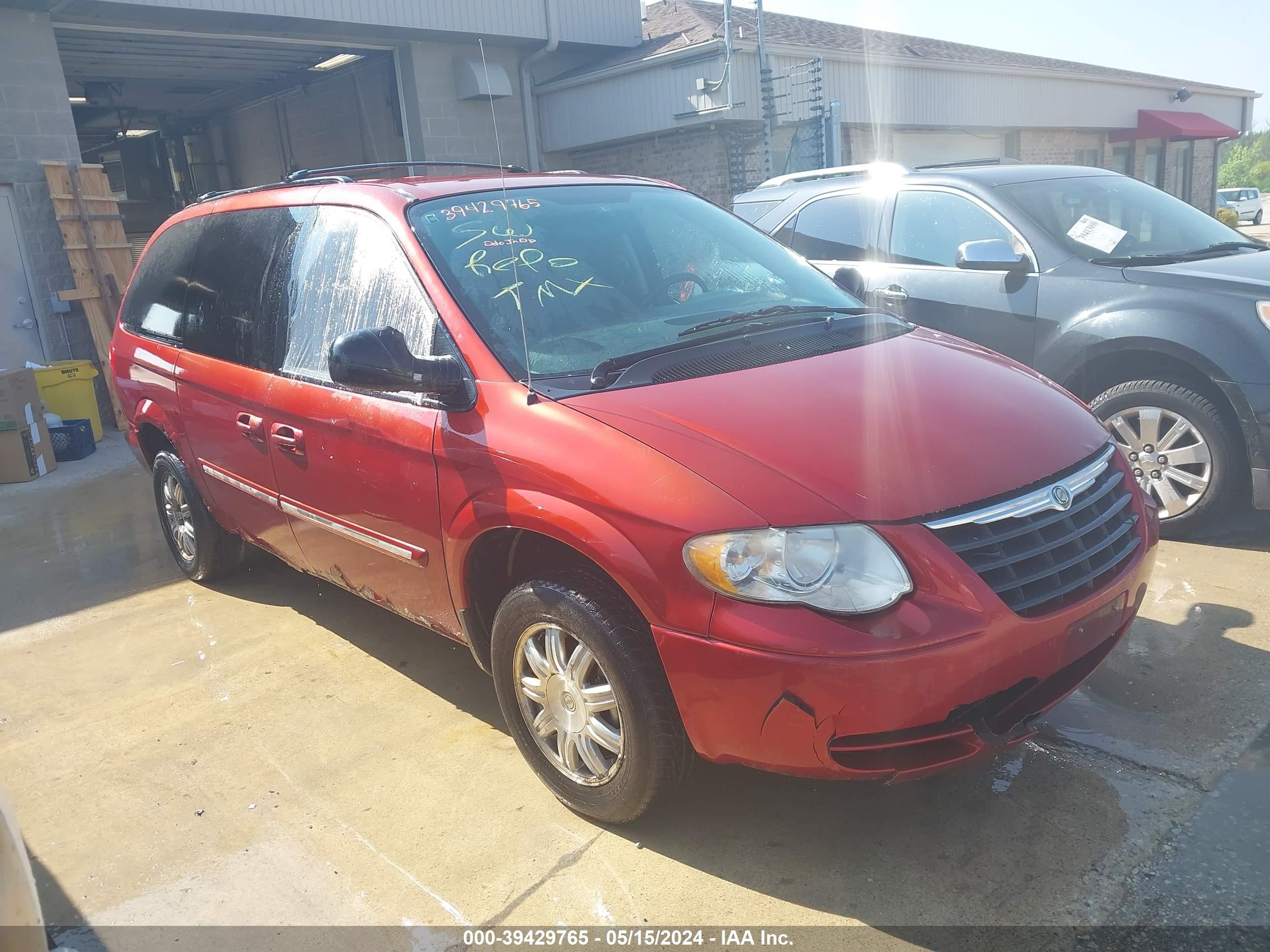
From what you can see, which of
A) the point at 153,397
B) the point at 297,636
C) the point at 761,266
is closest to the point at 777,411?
the point at 761,266

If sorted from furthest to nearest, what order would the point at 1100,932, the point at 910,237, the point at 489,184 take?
1. the point at 910,237
2. the point at 489,184
3. the point at 1100,932

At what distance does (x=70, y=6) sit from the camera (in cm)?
967

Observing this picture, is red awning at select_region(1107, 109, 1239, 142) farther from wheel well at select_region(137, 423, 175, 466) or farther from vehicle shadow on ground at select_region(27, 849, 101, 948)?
vehicle shadow on ground at select_region(27, 849, 101, 948)

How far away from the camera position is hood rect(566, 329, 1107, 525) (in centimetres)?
234

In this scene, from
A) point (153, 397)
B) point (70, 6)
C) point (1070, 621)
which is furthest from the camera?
point (70, 6)

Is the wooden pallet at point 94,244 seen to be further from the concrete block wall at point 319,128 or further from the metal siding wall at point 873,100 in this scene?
the metal siding wall at point 873,100

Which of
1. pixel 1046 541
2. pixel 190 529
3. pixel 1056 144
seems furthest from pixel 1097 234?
pixel 1056 144

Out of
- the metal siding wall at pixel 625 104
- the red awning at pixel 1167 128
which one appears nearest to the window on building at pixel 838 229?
the metal siding wall at pixel 625 104

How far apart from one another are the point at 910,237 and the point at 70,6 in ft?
29.0

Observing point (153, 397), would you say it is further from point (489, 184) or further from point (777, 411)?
point (777, 411)

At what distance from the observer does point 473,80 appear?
1312 centimetres

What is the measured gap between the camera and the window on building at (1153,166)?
25.2 m

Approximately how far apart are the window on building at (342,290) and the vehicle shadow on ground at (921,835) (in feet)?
5.21

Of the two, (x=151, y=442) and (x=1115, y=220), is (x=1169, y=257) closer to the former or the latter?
(x=1115, y=220)
